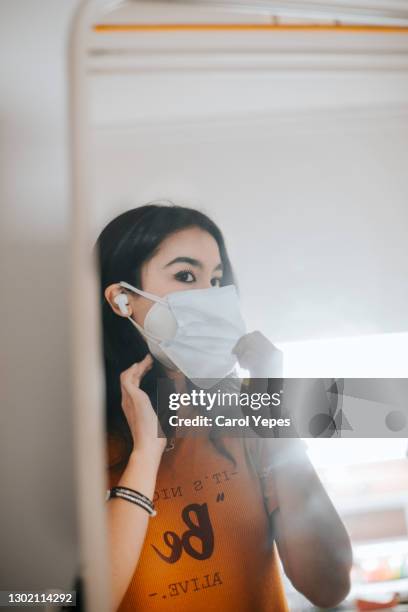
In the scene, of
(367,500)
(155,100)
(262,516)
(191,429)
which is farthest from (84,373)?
(155,100)

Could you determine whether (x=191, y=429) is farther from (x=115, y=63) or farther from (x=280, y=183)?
(x=115, y=63)

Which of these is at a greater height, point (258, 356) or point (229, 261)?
point (229, 261)

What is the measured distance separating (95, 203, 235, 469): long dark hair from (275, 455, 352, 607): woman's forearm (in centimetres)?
12

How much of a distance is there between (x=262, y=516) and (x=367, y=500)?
0.20m

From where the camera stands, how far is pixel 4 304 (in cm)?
111

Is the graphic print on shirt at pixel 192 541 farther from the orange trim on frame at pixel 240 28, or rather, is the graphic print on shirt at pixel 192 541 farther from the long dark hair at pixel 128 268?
the orange trim on frame at pixel 240 28

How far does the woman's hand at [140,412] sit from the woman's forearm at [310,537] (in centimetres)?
23

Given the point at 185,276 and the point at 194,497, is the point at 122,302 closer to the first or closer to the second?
the point at 185,276

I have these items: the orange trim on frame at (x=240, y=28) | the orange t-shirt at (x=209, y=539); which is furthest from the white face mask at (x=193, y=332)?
the orange trim on frame at (x=240, y=28)

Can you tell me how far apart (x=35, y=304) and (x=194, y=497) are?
51 cm

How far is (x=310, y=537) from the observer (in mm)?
918

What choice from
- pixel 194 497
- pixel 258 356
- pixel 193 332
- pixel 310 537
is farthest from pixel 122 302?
pixel 310 537

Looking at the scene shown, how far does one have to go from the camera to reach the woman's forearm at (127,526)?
882 millimetres

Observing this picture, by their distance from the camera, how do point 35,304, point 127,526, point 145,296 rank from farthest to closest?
point 35,304 → point 145,296 → point 127,526
